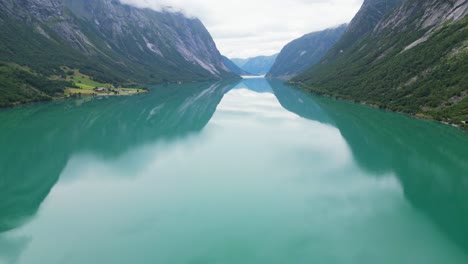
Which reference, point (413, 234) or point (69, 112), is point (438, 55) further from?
point (69, 112)

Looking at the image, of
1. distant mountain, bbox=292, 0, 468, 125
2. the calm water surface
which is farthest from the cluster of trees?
the calm water surface

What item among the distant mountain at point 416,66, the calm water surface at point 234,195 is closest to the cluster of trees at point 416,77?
the distant mountain at point 416,66

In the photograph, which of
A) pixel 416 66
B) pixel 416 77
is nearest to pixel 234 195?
pixel 416 77

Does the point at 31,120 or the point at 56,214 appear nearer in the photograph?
the point at 56,214

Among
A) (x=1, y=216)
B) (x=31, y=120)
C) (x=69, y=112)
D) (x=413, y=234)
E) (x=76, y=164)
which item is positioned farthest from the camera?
(x=69, y=112)

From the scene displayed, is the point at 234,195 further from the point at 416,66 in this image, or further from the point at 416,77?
the point at 416,66

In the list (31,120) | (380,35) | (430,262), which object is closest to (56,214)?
(430,262)

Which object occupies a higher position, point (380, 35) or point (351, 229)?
point (380, 35)

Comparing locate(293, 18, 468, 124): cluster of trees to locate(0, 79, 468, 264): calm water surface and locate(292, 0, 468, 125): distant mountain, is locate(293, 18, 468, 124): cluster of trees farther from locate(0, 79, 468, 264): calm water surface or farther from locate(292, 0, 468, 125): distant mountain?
locate(0, 79, 468, 264): calm water surface
